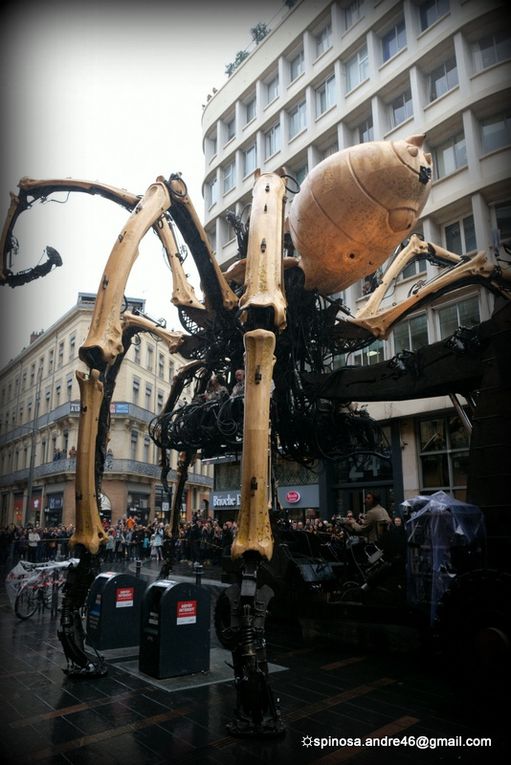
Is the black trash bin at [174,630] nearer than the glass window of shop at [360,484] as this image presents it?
Yes

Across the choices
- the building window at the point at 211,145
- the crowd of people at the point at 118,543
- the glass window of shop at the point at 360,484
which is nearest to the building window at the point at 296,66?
the building window at the point at 211,145

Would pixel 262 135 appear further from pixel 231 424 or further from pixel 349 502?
pixel 231 424

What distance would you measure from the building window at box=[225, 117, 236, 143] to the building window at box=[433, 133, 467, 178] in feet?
48.3

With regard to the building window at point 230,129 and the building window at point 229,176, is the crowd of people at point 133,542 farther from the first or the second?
the building window at point 230,129

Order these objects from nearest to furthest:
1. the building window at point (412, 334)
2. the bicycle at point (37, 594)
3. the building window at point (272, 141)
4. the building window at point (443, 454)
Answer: the bicycle at point (37, 594) < the building window at point (443, 454) < the building window at point (412, 334) < the building window at point (272, 141)

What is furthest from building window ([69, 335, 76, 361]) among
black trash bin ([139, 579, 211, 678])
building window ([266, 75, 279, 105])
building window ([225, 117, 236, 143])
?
black trash bin ([139, 579, 211, 678])

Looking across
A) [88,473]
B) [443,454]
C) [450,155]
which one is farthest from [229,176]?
[88,473]

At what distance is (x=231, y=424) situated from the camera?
7.51m

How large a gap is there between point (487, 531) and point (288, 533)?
410 centimetres

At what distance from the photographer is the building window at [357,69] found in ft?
68.0

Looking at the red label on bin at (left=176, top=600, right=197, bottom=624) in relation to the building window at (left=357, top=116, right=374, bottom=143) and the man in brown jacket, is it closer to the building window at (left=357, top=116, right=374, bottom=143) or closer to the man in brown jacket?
the man in brown jacket

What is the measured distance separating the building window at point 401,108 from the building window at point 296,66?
20.3 feet

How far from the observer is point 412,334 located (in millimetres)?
18984

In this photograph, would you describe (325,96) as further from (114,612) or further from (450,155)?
(114,612)
